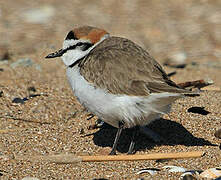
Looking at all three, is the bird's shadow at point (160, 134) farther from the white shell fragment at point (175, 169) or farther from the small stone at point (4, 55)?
the small stone at point (4, 55)

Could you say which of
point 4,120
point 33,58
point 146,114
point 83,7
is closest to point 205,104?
point 146,114

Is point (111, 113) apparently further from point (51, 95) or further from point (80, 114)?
point (51, 95)

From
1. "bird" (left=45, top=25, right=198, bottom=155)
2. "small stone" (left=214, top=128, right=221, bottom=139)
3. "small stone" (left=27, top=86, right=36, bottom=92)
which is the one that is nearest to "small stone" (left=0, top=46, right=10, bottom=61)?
"small stone" (left=27, top=86, right=36, bottom=92)

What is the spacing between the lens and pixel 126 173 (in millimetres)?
3736

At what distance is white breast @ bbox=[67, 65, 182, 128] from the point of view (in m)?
3.97

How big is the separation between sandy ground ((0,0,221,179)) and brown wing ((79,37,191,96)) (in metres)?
0.63

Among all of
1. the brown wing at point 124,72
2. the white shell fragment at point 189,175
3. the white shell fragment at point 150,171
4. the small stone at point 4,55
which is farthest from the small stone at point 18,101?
the white shell fragment at point 189,175

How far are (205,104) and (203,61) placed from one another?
3104 mm

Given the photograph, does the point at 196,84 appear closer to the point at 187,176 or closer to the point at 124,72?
the point at 124,72

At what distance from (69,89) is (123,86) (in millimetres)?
2070

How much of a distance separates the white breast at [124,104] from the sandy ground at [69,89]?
0.39m

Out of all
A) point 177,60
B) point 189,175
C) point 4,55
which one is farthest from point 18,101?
point 177,60

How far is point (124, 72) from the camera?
161 inches

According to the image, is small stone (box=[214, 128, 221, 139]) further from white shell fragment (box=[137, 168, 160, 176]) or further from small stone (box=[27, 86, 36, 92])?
small stone (box=[27, 86, 36, 92])
